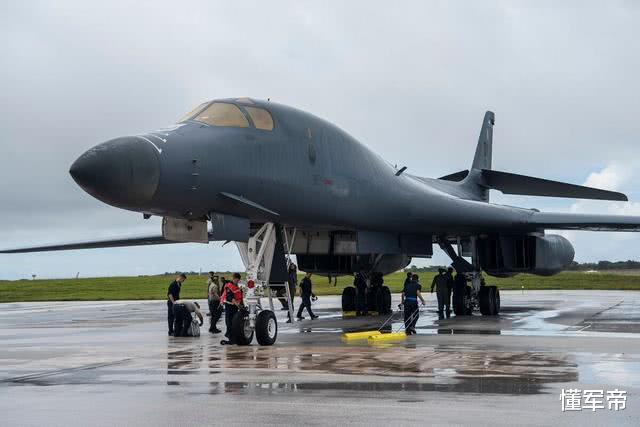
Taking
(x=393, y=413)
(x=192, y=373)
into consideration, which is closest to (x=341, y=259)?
(x=192, y=373)

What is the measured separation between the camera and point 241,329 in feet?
44.6

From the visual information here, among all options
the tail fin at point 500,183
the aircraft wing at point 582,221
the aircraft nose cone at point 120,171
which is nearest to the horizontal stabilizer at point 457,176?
the tail fin at point 500,183

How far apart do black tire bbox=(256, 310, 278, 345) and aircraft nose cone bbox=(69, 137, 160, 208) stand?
3.08 metres

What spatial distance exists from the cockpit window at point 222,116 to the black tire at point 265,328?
10.8ft

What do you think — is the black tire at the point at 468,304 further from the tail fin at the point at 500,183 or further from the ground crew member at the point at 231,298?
the ground crew member at the point at 231,298

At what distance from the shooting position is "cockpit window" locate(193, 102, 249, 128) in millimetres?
13469

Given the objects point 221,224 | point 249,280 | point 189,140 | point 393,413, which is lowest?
point 393,413

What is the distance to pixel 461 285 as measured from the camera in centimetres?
2262

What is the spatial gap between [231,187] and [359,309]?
1074 cm

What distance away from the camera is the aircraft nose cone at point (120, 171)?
1129 centimetres

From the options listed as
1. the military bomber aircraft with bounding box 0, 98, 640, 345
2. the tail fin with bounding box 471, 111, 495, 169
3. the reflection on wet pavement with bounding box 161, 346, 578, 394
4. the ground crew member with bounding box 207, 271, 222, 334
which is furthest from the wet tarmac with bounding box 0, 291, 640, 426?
the tail fin with bounding box 471, 111, 495, 169

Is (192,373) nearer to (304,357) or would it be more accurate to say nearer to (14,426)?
(304,357)

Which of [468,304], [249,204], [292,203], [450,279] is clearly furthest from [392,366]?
[468,304]

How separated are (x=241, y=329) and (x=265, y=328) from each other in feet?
1.35
